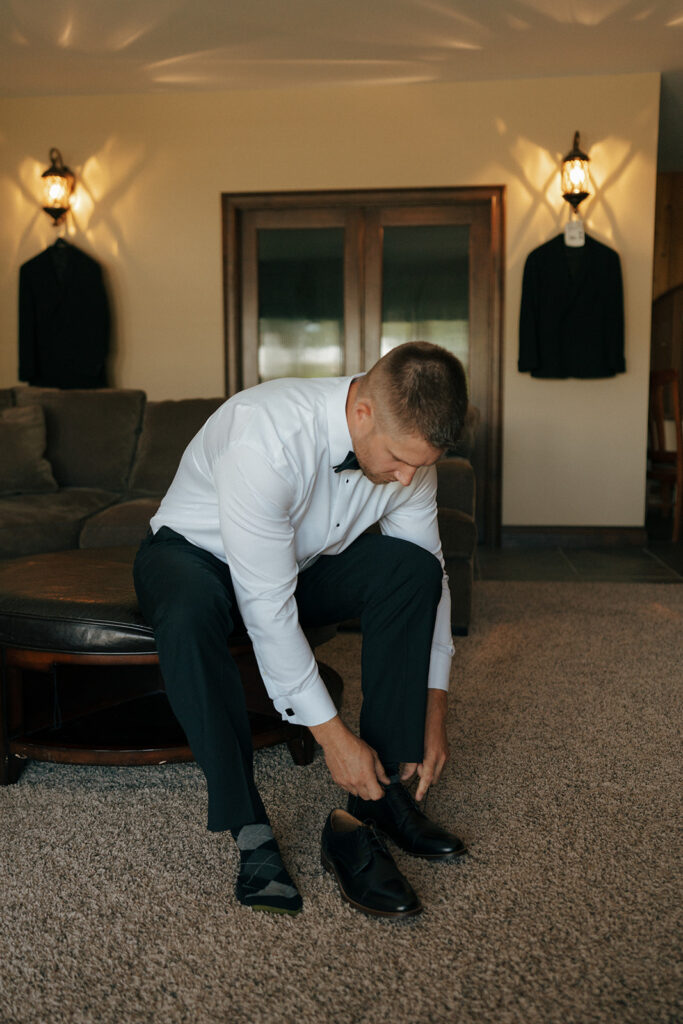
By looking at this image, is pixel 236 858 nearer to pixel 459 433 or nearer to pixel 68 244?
pixel 459 433

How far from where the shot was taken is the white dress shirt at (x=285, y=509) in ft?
4.20

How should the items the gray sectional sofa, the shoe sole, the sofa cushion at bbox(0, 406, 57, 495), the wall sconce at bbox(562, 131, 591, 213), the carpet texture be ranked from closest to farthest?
the carpet texture < the shoe sole < the gray sectional sofa < the sofa cushion at bbox(0, 406, 57, 495) < the wall sconce at bbox(562, 131, 591, 213)

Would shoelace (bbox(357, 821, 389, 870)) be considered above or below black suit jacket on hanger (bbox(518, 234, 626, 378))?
below

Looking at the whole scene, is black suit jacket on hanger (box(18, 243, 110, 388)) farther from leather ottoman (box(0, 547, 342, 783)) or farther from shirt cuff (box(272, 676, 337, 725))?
shirt cuff (box(272, 676, 337, 725))

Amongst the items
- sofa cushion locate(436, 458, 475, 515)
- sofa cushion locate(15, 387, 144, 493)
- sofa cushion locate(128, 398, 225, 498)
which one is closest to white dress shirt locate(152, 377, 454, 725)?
sofa cushion locate(436, 458, 475, 515)

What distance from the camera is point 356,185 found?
4691 millimetres

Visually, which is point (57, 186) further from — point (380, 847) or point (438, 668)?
point (380, 847)

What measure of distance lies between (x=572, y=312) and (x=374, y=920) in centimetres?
398

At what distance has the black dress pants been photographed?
124cm

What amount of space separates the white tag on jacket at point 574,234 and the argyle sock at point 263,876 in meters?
4.00

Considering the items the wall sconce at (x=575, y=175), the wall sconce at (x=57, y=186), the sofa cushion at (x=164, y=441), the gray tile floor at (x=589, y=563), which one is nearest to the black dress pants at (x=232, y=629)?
the sofa cushion at (x=164, y=441)

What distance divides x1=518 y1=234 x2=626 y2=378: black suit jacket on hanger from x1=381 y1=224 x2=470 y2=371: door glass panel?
0.39 metres

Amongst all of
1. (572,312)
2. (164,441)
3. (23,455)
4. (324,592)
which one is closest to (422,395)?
(324,592)

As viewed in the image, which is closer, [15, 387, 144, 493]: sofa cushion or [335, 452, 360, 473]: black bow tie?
[335, 452, 360, 473]: black bow tie
